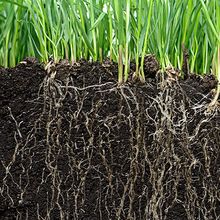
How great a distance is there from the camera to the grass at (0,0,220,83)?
1.00 meters

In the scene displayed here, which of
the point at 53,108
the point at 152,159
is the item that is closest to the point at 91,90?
the point at 53,108

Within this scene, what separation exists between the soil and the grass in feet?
0.24

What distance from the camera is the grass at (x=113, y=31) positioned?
1.00m

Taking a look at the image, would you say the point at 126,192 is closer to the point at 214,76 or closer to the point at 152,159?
the point at 152,159

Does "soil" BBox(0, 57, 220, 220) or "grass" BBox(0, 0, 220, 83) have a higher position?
"grass" BBox(0, 0, 220, 83)

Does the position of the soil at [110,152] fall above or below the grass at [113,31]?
below

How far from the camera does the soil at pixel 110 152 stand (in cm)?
98

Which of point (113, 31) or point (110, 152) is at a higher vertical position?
point (113, 31)

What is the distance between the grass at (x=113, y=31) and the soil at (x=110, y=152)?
0.24 feet

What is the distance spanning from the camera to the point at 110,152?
38.6 inches

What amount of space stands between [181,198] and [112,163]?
20cm

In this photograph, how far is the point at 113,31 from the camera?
106 cm

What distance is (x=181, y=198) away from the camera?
38.6 inches

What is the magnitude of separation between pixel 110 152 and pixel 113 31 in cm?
34
